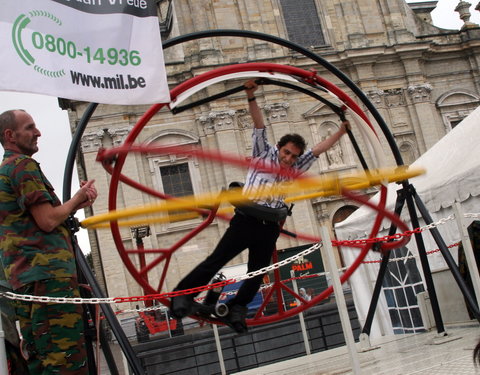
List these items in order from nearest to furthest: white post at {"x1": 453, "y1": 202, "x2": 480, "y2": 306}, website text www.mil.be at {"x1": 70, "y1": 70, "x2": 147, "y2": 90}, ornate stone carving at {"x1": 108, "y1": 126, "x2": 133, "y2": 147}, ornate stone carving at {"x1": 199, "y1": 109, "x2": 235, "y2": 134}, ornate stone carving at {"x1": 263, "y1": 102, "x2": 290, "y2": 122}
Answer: website text www.mil.be at {"x1": 70, "y1": 70, "x2": 147, "y2": 90} < white post at {"x1": 453, "y1": 202, "x2": 480, "y2": 306} < ornate stone carving at {"x1": 108, "y1": 126, "x2": 133, "y2": 147} < ornate stone carving at {"x1": 199, "y1": 109, "x2": 235, "y2": 134} < ornate stone carving at {"x1": 263, "y1": 102, "x2": 290, "y2": 122}

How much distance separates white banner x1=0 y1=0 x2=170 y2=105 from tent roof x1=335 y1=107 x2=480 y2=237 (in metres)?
4.74

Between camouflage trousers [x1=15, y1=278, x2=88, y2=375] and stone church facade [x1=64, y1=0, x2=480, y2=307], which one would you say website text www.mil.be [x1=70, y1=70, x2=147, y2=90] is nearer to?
camouflage trousers [x1=15, y1=278, x2=88, y2=375]

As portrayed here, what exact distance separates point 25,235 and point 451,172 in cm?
618

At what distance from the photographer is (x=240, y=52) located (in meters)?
26.0

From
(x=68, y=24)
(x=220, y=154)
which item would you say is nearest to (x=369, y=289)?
(x=220, y=154)

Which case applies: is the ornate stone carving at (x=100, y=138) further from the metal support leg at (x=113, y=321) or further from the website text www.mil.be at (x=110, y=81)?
the website text www.mil.be at (x=110, y=81)

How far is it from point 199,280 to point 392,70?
2501 cm

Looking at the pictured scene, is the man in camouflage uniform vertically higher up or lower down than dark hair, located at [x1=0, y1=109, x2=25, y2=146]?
lower down

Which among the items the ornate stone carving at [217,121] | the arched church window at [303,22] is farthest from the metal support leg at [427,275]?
the arched church window at [303,22]

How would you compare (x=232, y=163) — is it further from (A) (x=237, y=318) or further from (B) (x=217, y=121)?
(B) (x=217, y=121)

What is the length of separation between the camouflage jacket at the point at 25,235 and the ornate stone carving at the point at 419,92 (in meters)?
25.9

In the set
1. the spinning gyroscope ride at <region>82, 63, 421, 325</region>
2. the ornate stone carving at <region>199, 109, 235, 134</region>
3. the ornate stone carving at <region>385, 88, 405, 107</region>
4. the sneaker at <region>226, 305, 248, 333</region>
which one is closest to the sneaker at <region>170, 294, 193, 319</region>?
the spinning gyroscope ride at <region>82, 63, 421, 325</region>

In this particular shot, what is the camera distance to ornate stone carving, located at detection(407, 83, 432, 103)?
26969 mm

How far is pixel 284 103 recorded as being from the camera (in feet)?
84.0
